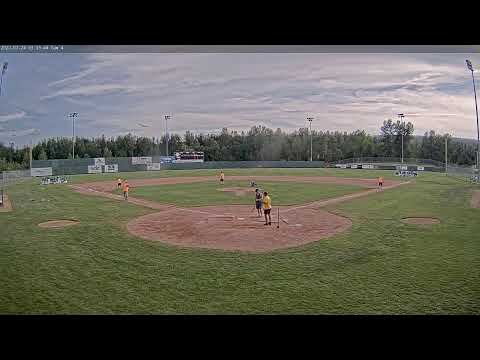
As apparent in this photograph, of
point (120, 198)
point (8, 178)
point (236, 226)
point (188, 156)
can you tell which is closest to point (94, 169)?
point (188, 156)

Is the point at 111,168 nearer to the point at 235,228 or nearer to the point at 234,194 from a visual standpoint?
the point at 234,194

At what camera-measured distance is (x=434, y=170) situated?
93.7 ft

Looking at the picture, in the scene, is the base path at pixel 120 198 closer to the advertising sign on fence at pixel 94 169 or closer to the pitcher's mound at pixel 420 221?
the advertising sign on fence at pixel 94 169

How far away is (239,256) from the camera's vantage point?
29.1 ft

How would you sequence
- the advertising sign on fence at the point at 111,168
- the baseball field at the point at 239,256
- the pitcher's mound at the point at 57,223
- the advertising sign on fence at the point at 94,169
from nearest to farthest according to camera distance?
1. the baseball field at the point at 239,256
2. the pitcher's mound at the point at 57,223
3. the advertising sign on fence at the point at 94,169
4. the advertising sign on fence at the point at 111,168

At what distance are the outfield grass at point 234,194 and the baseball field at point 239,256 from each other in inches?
13.0

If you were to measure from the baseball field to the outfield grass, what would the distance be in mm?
330

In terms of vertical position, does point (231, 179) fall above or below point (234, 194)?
above

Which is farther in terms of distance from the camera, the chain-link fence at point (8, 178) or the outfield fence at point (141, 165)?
the outfield fence at point (141, 165)

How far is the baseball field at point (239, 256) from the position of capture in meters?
6.12

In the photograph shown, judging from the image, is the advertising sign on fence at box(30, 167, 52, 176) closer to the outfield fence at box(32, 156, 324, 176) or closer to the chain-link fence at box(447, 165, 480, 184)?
the outfield fence at box(32, 156, 324, 176)

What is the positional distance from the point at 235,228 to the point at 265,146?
1339 cm

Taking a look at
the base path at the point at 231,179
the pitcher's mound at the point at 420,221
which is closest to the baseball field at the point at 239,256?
the pitcher's mound at the point at 420,221
